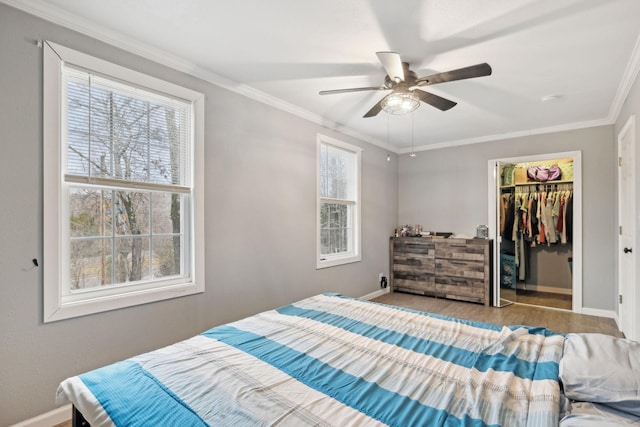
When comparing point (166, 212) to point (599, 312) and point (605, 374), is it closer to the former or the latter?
point (605, 374)

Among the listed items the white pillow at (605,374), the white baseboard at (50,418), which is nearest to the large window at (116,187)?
the white baseboard at (50,418)

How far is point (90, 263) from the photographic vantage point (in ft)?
7.02

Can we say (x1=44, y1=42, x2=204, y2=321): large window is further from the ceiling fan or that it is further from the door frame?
the door frame

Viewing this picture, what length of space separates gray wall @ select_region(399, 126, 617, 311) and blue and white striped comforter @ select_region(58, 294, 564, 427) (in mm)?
3162

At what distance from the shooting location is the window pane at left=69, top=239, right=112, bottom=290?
6.81ft

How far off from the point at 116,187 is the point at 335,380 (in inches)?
76.7

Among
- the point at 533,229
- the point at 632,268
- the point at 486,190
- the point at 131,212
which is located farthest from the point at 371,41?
the point at 533,229

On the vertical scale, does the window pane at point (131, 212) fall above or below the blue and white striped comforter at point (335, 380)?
above

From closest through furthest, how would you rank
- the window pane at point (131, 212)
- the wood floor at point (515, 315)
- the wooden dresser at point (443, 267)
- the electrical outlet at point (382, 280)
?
the window pane at point (131, 212), the wood floor at point (515, 315), the wooden dresser at point (443, 267), the electrical outlet at point (382, 280)

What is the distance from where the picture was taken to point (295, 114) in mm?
3609

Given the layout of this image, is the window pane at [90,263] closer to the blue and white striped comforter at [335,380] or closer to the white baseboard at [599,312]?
the blue and white striped comforter at [335,380]

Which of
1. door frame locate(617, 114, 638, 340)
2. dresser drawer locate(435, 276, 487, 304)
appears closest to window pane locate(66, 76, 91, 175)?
door frame locate(617, 114, 638, 340)

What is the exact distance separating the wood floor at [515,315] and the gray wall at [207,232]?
0.79 metres

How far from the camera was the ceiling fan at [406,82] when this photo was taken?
2.07m
